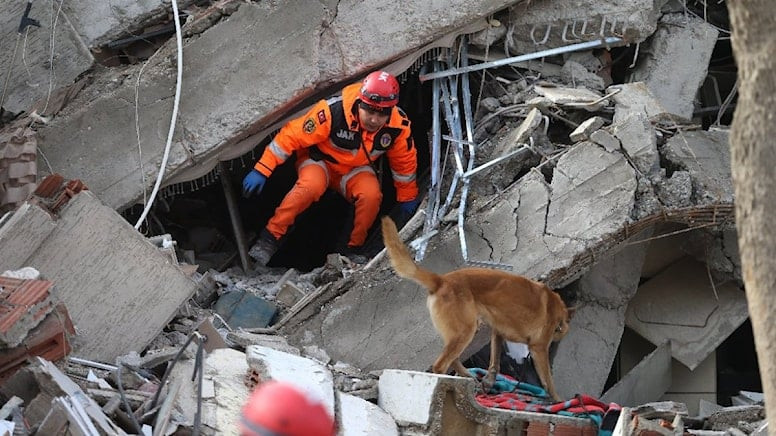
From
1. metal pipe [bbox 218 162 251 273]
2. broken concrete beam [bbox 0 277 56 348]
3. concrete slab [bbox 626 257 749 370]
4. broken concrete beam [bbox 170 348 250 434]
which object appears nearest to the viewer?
broken concrete beam [bbox 0 277 56 348]

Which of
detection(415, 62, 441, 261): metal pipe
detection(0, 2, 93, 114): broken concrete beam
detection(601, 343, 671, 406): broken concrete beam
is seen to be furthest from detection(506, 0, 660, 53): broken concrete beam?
detection(0, 2, 93, 114): broken concrete beam

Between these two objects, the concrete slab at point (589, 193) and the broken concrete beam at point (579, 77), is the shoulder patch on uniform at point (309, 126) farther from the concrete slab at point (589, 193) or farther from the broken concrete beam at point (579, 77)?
the broken concrete beam at point (579, 77)

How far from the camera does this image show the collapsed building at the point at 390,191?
24.1 ft

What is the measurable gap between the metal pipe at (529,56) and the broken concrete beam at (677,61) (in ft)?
1.61

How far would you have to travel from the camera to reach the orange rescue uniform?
9.09 metres

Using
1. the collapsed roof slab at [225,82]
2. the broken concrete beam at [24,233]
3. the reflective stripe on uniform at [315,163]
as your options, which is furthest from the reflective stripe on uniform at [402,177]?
the broken concrete beam at [24,233]

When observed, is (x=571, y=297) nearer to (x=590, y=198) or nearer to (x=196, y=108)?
(x=590, y=198)

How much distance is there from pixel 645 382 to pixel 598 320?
0.66 meters

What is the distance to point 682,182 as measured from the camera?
8.26 m

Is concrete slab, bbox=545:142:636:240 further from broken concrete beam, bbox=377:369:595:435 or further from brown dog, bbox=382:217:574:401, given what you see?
broken concrete beam, bbox=377:369:595:435

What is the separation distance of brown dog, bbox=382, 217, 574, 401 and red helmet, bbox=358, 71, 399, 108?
1.77 metres

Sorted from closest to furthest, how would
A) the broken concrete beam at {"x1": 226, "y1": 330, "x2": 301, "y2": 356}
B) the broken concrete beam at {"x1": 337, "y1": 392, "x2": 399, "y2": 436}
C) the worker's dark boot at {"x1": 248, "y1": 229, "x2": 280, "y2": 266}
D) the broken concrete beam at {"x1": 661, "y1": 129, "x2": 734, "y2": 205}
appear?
the broken concrete beam at {"x1": 337, "y1": 392, "x2": 399, "y2": 436}, the broken concrete beam at {"x1": 226, "y1": 330, "x2": 301, "y2": 356}, the broken concrete beam at {"x1": 661, "y1": 129, "x2": 734, "y2": 205}, the worker's dark boot at {"x1": 248, "y1": 229, "x2": 280, "y2": 266}

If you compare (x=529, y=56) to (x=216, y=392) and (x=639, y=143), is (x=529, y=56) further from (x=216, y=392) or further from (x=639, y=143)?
(x=216, y=392)

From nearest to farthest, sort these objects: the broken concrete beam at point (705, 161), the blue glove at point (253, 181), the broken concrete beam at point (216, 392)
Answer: the broken concrete beam at point (216, 392) → the broken concrete beam at point (705, 161) → the blue glove at point (253, 181)
